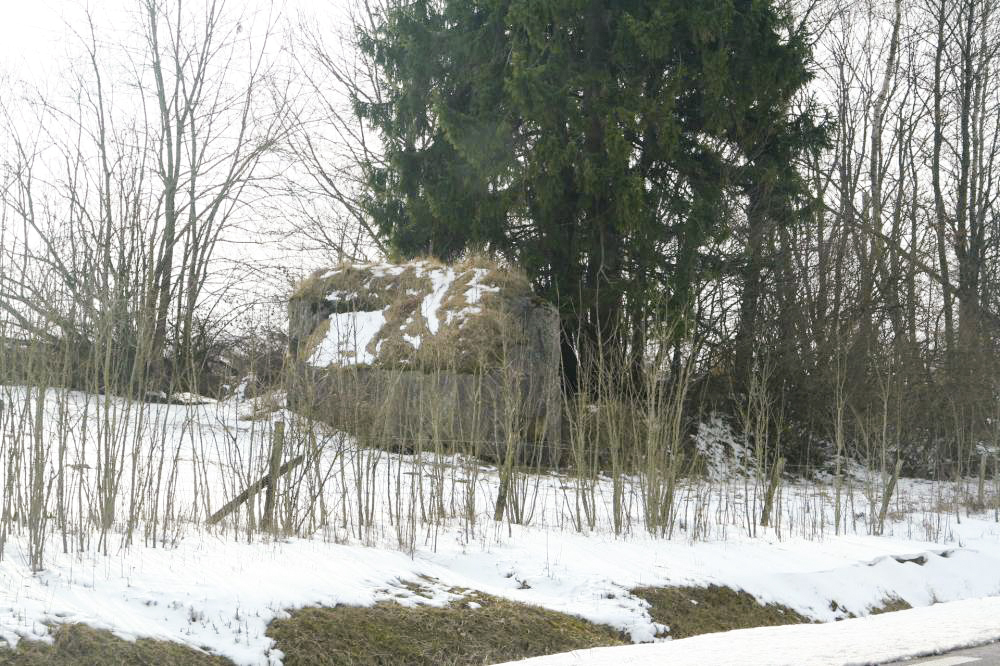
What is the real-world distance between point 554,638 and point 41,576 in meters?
3.06

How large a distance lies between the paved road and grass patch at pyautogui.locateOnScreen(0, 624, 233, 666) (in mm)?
3679

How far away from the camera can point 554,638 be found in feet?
20.5

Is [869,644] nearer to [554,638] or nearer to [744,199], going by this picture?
[554,638]

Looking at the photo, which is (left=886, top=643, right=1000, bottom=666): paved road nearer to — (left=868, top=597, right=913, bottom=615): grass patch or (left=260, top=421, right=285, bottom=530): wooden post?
(left=868, top=597, right=913, bottom=615): grass patch

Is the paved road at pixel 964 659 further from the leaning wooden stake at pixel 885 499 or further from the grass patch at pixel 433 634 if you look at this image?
the leaning wooden stake at pixel 885 499

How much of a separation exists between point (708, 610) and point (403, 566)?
2.31 meters

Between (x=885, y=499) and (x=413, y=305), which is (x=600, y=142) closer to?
(x=413, y=305)

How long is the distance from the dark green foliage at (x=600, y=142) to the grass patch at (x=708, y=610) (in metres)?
8.05

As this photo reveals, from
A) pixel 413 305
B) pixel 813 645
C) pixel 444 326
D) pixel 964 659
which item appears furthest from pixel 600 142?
pixel 964 659

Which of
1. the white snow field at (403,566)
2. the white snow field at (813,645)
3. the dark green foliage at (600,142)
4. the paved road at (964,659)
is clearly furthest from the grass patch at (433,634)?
the dark green foliage at (600,142)

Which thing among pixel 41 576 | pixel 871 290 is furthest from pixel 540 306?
pixel 41 576

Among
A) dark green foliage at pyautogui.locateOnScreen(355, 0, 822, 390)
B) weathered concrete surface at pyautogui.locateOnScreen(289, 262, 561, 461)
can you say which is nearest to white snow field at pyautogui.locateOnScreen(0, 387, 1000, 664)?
weathered concrete surface at pyautogui.locateOnScreen(289, 262, 561, 461)

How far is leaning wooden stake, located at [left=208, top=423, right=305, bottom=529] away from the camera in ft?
24.5

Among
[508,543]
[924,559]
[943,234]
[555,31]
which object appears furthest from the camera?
[943,234]
